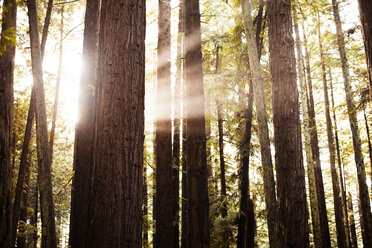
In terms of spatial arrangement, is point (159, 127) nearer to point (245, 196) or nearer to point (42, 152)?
point (42, 152)

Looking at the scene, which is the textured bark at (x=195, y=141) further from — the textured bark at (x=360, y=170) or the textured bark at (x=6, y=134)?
the textured bark at (x=360, y=170)

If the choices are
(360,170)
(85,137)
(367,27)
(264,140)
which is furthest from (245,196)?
(367,27)

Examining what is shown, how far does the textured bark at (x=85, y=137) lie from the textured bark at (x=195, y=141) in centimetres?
235

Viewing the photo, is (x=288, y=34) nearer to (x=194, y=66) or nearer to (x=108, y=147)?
(x=194, y=66)

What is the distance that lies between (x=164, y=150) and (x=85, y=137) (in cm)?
199

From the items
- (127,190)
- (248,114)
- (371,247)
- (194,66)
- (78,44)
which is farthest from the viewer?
(78,44)

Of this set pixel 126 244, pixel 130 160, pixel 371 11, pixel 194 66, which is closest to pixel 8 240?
pixel 126 244

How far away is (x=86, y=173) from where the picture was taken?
6105 millimetres

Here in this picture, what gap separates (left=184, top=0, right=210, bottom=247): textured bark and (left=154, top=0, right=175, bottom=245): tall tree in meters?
1.24

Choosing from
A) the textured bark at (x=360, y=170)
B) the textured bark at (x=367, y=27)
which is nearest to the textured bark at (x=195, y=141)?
the textured bark at (x=367, y=27)

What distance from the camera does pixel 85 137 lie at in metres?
6.18

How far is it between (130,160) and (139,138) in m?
0.31

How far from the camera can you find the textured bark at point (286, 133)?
481cm

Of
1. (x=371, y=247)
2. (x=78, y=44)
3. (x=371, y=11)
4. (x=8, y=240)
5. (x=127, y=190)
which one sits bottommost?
(x=371, y=247)
